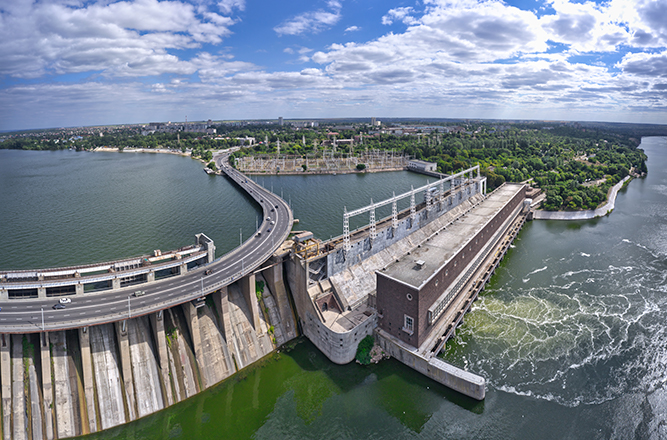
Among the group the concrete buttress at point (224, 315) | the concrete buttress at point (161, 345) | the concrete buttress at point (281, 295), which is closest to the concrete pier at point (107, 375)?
the concrete buttress at point (161, 345)

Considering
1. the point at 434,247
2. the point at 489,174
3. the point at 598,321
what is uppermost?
the point at 489,174

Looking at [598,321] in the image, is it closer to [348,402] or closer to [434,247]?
[434,247]

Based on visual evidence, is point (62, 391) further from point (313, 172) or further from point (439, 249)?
point (313, 172)

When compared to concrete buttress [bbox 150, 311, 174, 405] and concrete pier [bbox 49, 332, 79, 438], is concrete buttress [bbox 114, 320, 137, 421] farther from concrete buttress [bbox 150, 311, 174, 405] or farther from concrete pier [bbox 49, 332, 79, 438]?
concrete pier [bbox 49, 332, 79, 438]

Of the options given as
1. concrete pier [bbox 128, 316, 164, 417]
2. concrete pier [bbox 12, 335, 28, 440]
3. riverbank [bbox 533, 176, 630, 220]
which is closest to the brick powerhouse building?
concrete pier [bbox 128, 316, 164, 417]

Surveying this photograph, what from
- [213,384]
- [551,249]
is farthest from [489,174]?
[213,384]

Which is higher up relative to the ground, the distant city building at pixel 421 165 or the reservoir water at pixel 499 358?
the distant city building at pixel 421 165

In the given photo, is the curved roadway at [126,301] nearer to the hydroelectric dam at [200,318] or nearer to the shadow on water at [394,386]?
the hydroelectric dam at [200,318]
